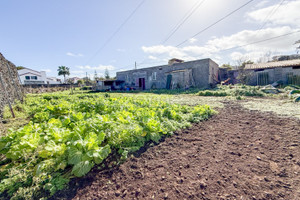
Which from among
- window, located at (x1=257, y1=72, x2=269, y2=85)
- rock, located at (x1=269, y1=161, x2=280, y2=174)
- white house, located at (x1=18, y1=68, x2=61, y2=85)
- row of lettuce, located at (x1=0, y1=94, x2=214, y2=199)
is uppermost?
white house, located at (x1=18, y1=68, x2=61, y2=85)

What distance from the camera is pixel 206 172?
189 centimetres

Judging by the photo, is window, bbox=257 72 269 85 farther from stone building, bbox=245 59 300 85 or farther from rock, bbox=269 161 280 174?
rock, bbox=269 161 280 174

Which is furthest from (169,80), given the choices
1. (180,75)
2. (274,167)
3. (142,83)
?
(274,167)

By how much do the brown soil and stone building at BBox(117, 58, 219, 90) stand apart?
46.4 ft

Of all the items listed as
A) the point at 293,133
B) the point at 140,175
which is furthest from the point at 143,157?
the point at 293,133

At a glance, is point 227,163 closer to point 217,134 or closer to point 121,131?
point 217,134

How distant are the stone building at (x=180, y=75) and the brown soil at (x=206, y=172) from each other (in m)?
14.1

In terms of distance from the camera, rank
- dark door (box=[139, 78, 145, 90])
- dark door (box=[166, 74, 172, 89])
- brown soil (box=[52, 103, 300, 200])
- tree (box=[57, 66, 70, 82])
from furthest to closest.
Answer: tree (box=[57, 66, 70, 82]) < dark door (box=[139, 78, 145, 90]) < dark door (box=[166, 74, 172, 89]) < brown soil (box=[52, 103, 300, 200])

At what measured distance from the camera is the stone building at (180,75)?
632 inches

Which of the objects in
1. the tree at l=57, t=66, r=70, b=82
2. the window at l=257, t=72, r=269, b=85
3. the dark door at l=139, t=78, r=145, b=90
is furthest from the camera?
the tree at l=57, t=66, r=70, b=82

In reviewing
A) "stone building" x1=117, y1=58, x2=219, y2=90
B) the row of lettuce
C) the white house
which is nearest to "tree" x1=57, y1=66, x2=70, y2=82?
the white house

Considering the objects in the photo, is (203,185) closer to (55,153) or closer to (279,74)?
(55,153)

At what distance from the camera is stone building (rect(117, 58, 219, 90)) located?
1606 centimetres

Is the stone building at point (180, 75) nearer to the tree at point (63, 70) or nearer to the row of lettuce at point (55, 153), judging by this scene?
the row of lettuce at point (55, 153)
